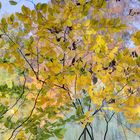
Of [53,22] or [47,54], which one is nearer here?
[53,22]

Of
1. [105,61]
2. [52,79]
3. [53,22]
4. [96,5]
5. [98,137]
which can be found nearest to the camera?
[96,5]

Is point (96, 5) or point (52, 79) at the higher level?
point (96, 5)

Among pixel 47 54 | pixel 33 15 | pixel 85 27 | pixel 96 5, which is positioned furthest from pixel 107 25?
pixel 47 54

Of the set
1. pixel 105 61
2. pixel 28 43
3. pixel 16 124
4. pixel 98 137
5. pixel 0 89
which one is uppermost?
pixel 98 137

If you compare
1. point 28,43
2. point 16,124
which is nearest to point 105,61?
point 28,43

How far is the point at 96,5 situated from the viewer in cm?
119

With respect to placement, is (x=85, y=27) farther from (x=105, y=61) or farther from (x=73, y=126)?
(x=73, y=126)

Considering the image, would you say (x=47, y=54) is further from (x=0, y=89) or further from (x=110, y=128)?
(x=110, y=128)

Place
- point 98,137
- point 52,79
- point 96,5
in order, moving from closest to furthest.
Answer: point 96,5, point 52,79, point 98,137

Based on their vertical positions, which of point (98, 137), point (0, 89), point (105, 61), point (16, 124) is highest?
point (98, 137)

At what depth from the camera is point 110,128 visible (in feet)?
19.7

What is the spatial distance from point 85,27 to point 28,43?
286 millimetres

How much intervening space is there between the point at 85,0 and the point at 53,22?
18 centimetres

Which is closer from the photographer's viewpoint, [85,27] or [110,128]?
[85,27]
